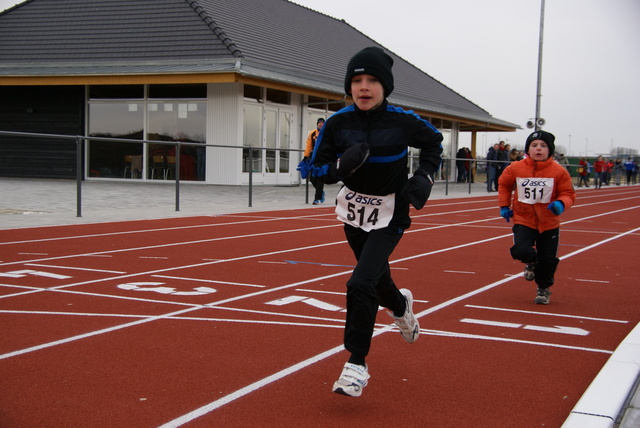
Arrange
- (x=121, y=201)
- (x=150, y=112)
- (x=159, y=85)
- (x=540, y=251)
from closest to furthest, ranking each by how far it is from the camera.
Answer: (x=540, y=251), (x=121, y=201), (x=159, y=85), (x=150, y=112)

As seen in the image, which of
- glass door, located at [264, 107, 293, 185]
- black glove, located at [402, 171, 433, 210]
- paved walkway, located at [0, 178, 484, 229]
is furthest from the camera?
glass door, located at [264, 107, 293, 185]

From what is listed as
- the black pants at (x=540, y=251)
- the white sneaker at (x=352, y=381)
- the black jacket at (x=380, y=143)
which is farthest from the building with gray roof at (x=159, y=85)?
the white sneaker at (x=352, y=381)

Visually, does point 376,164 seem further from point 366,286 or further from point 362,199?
point 366,286

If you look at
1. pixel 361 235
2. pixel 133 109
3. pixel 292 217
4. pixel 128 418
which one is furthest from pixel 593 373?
pixel 133 109

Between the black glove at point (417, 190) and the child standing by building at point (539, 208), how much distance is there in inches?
116

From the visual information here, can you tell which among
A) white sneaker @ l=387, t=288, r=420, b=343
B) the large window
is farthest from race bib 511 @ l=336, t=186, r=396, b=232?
the large window

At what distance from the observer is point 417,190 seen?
4.15 metres

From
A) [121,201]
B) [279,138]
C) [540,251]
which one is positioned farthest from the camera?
[279,138]

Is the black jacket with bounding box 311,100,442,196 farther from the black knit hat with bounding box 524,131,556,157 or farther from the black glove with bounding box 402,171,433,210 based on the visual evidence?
the black knit hat with bounding box 524,131,556,157

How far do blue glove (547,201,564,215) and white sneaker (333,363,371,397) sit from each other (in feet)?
11.3

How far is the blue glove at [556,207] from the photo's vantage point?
6641 mm

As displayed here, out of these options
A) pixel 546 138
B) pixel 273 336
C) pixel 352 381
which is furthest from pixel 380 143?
pixel 546 138

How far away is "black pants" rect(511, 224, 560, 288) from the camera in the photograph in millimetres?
6852

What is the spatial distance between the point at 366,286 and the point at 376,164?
2.41ft
